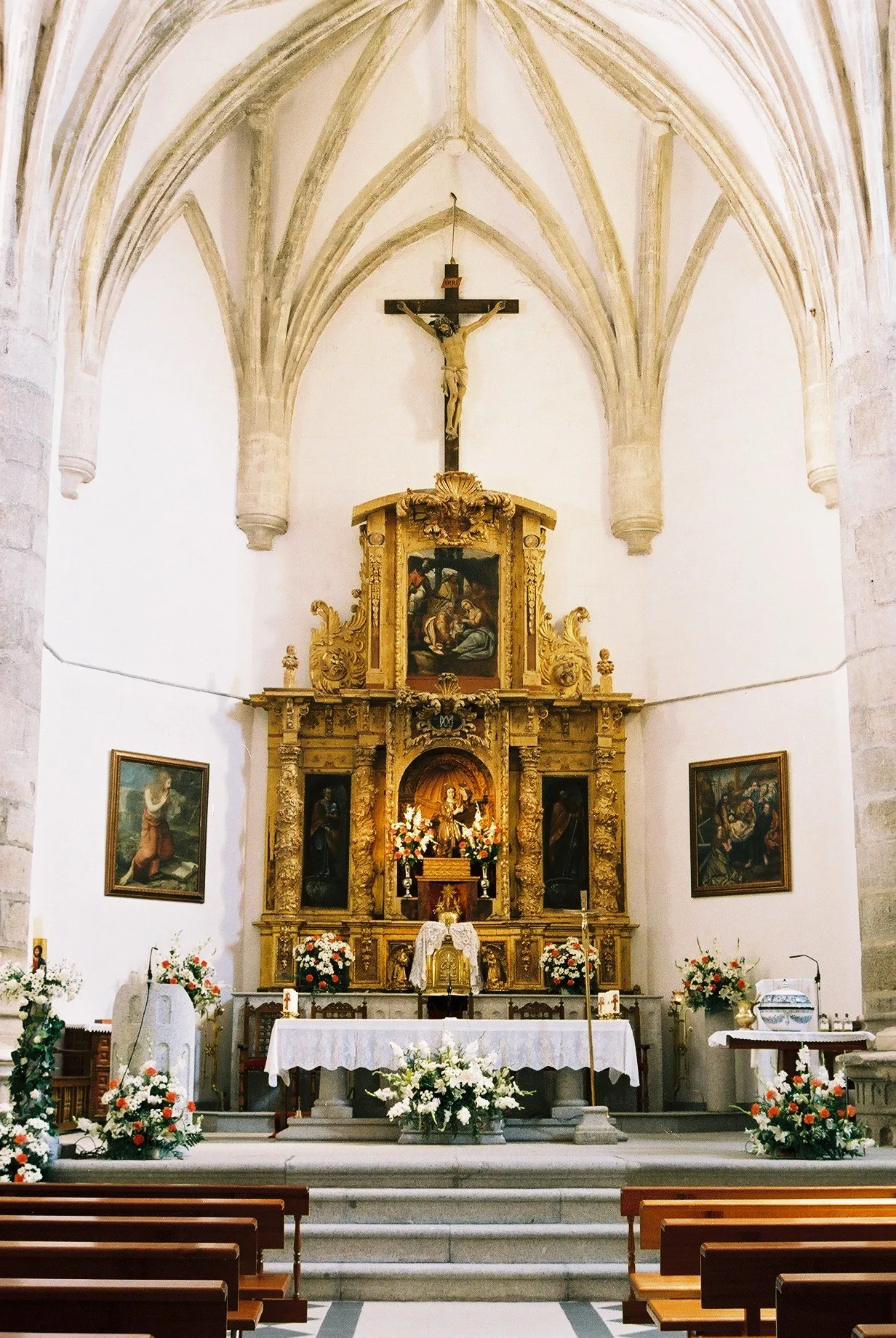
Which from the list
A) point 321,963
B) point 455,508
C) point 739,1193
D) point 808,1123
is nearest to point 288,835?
point 321,963

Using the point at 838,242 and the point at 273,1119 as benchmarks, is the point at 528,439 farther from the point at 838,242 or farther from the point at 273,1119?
the point at 273,1119

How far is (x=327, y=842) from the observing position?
63.9 feet

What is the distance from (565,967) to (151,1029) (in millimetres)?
6600

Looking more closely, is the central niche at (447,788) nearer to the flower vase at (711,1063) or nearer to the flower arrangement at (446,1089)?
the flower vase at (711,1063)

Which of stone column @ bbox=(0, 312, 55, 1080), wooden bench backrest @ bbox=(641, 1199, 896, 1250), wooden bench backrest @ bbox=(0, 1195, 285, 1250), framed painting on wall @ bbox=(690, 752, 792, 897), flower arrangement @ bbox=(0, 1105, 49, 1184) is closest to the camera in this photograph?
wooden bench backrest @ bbox=(0, 1195, 285, 1250)

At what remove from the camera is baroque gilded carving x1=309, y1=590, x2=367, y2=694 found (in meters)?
19.9

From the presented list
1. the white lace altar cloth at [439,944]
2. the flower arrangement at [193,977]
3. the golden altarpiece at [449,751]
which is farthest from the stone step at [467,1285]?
the golden altarpiece at [449,751]

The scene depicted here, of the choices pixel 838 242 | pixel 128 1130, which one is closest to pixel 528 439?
pixel 838 242

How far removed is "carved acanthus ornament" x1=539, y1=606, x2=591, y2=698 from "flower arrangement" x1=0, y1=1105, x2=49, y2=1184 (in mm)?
10498

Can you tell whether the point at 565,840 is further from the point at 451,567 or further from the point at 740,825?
the point at 451,567

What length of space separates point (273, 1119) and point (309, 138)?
12.6 metres

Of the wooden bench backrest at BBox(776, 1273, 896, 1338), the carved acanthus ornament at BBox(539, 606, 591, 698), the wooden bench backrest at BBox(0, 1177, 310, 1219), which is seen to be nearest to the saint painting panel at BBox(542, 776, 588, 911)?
the carved acanthus ornament at BBox(539, 606, 591, 698)

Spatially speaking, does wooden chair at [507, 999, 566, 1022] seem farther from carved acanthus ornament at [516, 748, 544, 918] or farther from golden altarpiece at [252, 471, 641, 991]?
carved acanthus ornament at [516, 748, 544, 918]

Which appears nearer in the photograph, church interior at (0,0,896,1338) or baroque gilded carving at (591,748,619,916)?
church interior at (0,0,896,1338)
